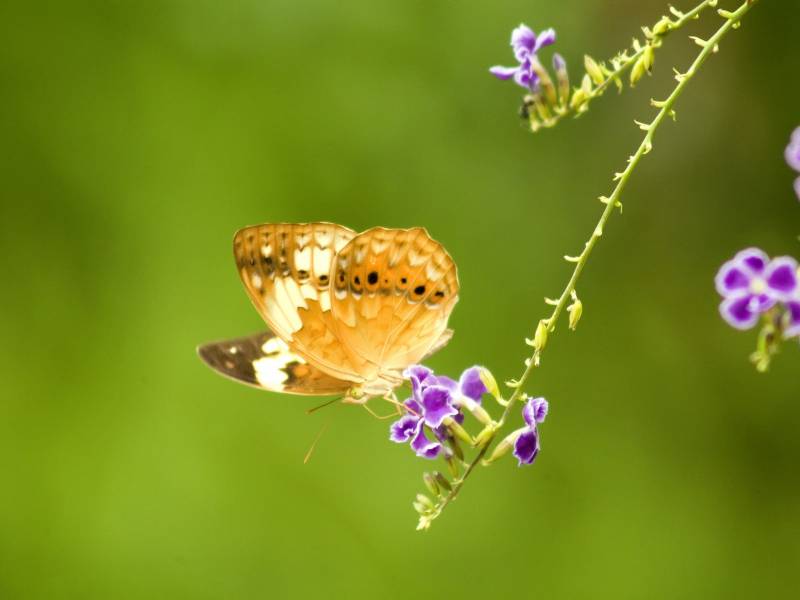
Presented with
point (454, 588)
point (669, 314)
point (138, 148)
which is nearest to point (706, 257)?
point (669, 314)

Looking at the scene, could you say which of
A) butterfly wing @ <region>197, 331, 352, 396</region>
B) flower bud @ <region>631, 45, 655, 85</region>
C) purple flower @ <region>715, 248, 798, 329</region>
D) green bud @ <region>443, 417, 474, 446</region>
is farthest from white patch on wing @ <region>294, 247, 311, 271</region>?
purple flower @ <region>715, 248, 798, 329</region>

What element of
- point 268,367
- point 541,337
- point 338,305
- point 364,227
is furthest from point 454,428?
point 364,227

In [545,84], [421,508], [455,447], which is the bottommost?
[421,508]

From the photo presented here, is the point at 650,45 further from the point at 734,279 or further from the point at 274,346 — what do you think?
the point at 274,346

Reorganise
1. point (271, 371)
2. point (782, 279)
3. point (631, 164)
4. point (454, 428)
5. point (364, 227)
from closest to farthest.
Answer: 1. point (782, 279)
2. point (631, 164)
3. point (454, 428)
4. point (271, 371)
5. point (364, 227)

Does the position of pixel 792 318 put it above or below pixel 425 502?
above

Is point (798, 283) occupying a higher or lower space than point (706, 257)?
lower

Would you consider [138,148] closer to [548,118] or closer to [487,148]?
[487,148]
